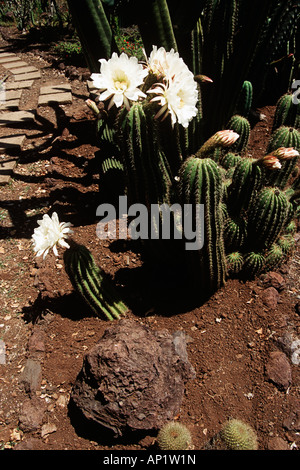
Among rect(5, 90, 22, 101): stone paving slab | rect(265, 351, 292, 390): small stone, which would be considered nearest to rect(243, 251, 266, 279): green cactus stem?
rect(265, 351, 292, 390): small stone

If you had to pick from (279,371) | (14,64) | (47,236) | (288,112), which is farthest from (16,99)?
(279,371)

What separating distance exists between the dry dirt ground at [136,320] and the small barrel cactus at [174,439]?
0.79 feet

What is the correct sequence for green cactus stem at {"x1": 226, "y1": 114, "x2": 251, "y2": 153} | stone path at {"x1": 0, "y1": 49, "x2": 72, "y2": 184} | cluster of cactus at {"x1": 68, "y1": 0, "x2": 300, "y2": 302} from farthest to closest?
stone path at {"x1": 0, "y1": 49, "x2": 72, "y2": 184}, green cactus stem at {"x1": 226, "y1": 114, "x2": 251, "y2": 153}, cluster of cactus at {"x1": 68, "y1": 0, "x2": 300, "y2": 302}

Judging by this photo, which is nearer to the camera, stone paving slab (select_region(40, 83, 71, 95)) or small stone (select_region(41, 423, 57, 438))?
small stone (select_region(41, 423, 57, 438))

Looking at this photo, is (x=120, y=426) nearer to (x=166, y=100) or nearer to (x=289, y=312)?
(x=289, y=312)

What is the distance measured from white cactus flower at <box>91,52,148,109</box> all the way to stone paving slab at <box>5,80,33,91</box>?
3.74m

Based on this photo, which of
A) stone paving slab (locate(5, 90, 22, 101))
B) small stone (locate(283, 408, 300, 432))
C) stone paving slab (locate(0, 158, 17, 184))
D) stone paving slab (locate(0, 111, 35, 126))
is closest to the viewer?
small stone (locate(283, 408, 300, 432))

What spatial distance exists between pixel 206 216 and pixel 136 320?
0.80m

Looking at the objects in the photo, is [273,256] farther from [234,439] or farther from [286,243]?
[234,439]

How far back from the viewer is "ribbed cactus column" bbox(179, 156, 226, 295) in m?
2.00

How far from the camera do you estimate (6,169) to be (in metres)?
3.80

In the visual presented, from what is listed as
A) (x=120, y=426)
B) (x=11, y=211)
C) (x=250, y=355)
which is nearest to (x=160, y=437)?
(x=120, y=426)

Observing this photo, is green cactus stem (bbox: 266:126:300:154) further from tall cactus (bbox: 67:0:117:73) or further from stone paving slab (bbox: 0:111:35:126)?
stone paving slab (bbox: 0:111:35:126)
